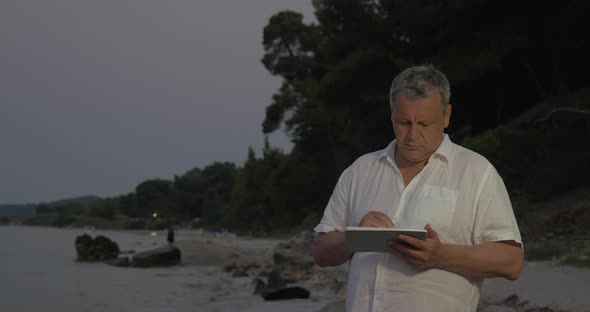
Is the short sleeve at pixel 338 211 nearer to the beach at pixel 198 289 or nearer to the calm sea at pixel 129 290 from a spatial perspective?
the beach at pixel 198 289

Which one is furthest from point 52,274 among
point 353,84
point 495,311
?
point 495,311

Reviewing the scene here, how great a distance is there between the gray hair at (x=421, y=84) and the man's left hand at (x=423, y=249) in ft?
1.47

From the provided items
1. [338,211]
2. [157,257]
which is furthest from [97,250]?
[338,211]

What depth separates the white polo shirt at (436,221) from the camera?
2.14 metres

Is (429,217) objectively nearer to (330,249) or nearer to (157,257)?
(330,249)

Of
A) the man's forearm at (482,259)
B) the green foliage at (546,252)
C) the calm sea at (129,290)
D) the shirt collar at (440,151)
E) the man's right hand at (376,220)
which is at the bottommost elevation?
the calm sea at (129,290)

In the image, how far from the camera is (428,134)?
2.25 metres

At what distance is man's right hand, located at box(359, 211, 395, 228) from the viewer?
2107 millimetres

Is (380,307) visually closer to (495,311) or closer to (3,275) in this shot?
(495,311)

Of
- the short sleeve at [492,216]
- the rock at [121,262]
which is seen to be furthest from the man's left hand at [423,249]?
the rock at [121,262]

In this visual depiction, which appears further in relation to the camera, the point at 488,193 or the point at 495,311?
the point at 495,311

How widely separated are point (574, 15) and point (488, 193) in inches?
634

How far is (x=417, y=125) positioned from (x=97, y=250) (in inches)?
1144

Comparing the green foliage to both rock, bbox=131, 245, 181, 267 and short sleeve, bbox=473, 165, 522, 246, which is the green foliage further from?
rock, bbox=131, 245, 181, 267
